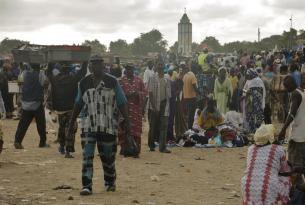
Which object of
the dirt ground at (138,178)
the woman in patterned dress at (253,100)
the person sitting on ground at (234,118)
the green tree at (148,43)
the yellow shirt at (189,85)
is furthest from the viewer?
the green tree at (148,43)

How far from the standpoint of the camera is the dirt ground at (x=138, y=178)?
8922 millimetres

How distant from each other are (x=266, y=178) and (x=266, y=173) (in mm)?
53

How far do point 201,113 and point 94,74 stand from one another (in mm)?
6426

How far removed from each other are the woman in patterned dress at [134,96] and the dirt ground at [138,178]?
2.09 feet

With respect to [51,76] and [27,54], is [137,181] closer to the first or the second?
[51,76]

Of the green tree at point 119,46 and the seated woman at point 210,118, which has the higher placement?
the green tree at point 119,46

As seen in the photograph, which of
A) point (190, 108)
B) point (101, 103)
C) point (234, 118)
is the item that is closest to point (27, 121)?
point (190, 108)

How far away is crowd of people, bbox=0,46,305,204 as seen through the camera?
875cm

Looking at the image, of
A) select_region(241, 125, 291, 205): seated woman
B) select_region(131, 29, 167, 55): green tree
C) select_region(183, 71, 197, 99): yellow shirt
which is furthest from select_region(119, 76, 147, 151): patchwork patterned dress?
select_region(131, 29, 167, 55): green tree

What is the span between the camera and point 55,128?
19.1 metres

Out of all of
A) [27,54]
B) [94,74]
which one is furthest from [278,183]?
[27,54]

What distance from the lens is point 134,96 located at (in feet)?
42.9

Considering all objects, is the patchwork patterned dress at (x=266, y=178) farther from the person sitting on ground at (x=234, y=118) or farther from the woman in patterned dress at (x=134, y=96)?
the person sitting on ground at (x=234, y=118)

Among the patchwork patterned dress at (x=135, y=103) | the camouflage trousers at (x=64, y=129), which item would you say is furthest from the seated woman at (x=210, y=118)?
the camouflage trousers at (x=64, y=129)
